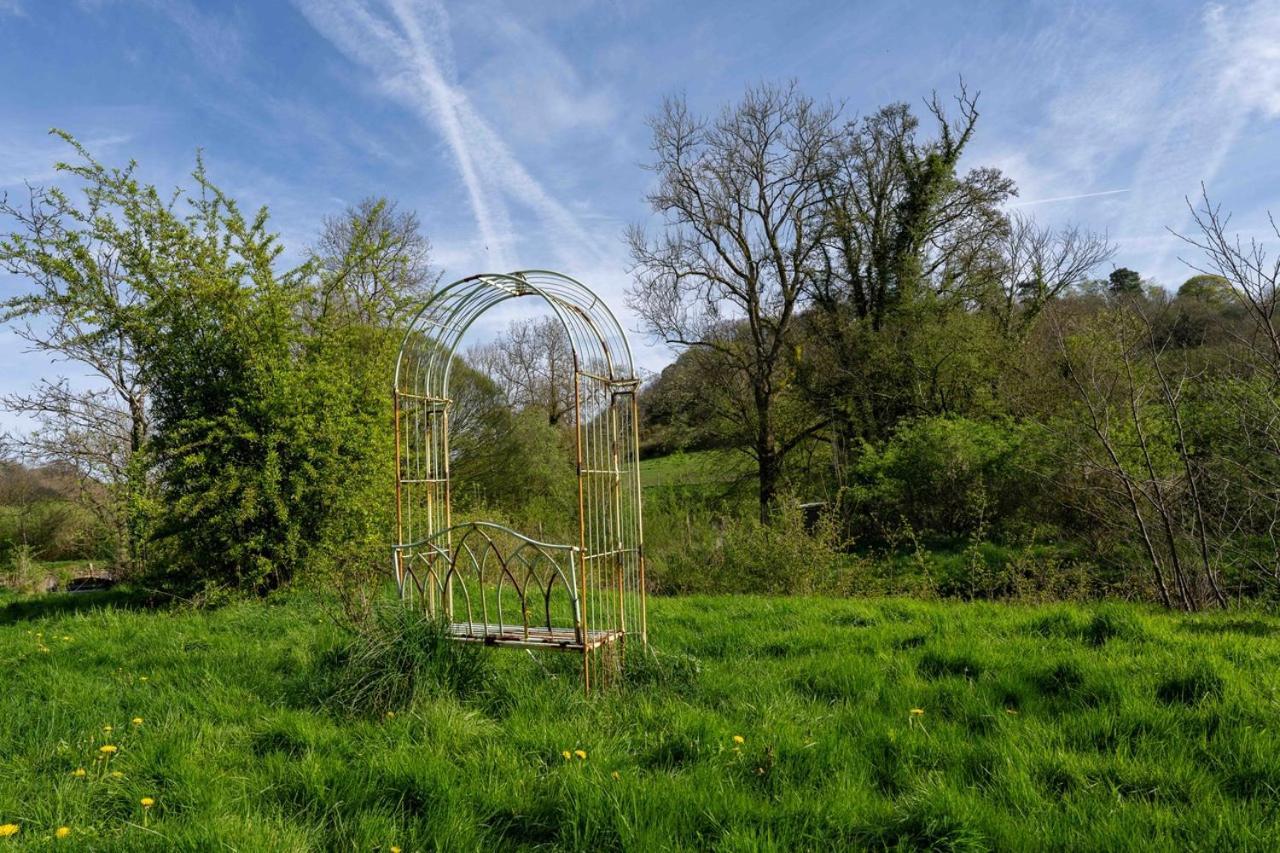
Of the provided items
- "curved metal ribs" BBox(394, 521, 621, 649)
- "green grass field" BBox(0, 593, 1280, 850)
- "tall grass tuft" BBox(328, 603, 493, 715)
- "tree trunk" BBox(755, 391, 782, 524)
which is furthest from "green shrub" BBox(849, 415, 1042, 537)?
"tall grass tuft" BBox(328, 603, 493, 715)

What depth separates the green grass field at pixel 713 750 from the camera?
2393 millimetres

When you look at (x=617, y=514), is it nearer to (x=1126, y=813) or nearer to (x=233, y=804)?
(x=233, y=804)

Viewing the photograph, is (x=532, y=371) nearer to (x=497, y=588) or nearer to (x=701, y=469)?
(x=701, y=469)

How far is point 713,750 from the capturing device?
303cm

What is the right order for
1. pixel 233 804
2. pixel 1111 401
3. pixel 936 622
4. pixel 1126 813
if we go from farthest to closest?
pixel 1111 401 → pixel 936 622 → pixel 233 804 → pixel 1126 813

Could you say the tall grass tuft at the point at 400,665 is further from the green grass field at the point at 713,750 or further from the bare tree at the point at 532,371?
the bare tree at the point at 532,371

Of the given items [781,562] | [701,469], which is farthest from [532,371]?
[781,562]

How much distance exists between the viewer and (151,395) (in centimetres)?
802

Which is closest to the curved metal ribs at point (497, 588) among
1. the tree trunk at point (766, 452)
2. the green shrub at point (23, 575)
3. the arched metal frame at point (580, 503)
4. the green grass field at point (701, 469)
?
the arched metal frame at point (580, 503)

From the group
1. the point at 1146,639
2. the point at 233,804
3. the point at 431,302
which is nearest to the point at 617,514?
the point at 431,302

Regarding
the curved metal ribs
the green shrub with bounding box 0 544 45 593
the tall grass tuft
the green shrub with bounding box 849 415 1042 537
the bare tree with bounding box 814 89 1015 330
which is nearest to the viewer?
the tall grass tuft

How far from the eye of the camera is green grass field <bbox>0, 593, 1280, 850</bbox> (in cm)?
239

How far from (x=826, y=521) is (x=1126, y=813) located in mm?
6328

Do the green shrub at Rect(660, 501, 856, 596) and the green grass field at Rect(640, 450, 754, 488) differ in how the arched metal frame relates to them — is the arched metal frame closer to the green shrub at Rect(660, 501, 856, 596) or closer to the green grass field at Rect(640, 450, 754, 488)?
the green shrub at Rect(660, 501, 856, 596)
